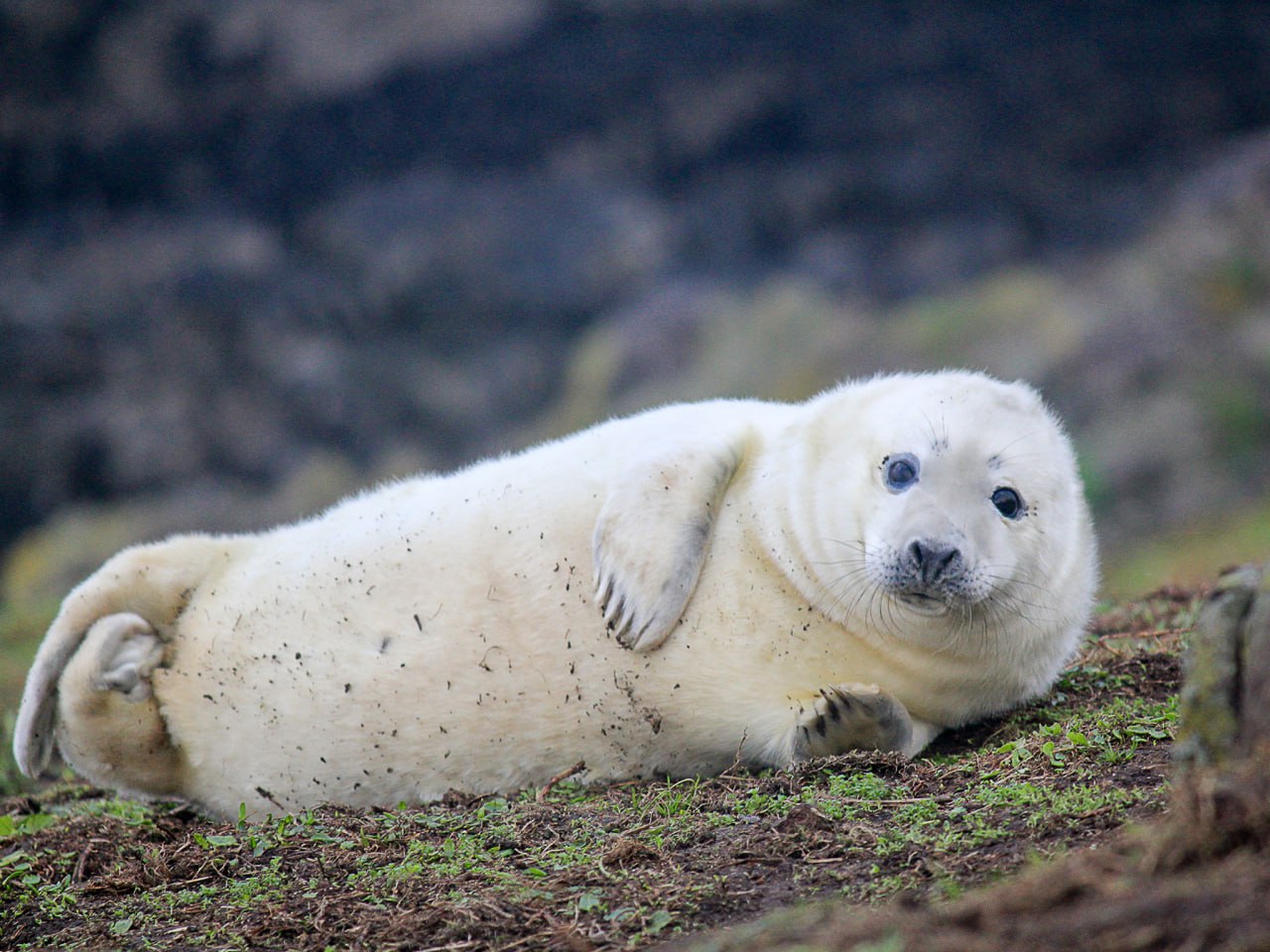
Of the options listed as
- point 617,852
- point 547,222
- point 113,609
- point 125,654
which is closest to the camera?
point 617,852

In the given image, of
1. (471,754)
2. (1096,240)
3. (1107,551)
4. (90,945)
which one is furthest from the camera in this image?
(1096,240)

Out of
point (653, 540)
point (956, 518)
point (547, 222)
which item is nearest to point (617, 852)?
point (653, 540)

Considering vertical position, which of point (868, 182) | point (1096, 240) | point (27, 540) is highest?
point (868, 182)

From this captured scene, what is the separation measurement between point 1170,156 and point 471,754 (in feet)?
41.6

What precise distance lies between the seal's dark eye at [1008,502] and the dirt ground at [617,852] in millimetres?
609

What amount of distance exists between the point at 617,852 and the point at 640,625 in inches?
37.8

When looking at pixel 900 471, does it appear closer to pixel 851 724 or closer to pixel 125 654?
pixel 851 724

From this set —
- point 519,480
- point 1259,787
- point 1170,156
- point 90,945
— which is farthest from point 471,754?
point 1170,156

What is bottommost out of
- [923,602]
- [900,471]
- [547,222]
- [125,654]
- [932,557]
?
[923,602]

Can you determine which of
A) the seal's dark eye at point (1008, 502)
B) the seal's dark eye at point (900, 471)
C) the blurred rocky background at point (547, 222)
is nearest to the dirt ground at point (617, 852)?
the seal's dark eye at point (1008, 502)

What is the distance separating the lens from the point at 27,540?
491 inches

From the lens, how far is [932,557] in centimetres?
330

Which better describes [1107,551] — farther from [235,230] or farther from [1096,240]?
[235,230]

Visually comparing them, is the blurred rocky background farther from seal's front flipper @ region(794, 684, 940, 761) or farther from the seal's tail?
seal's front flipper @ region(794, 684, 940, 761)
